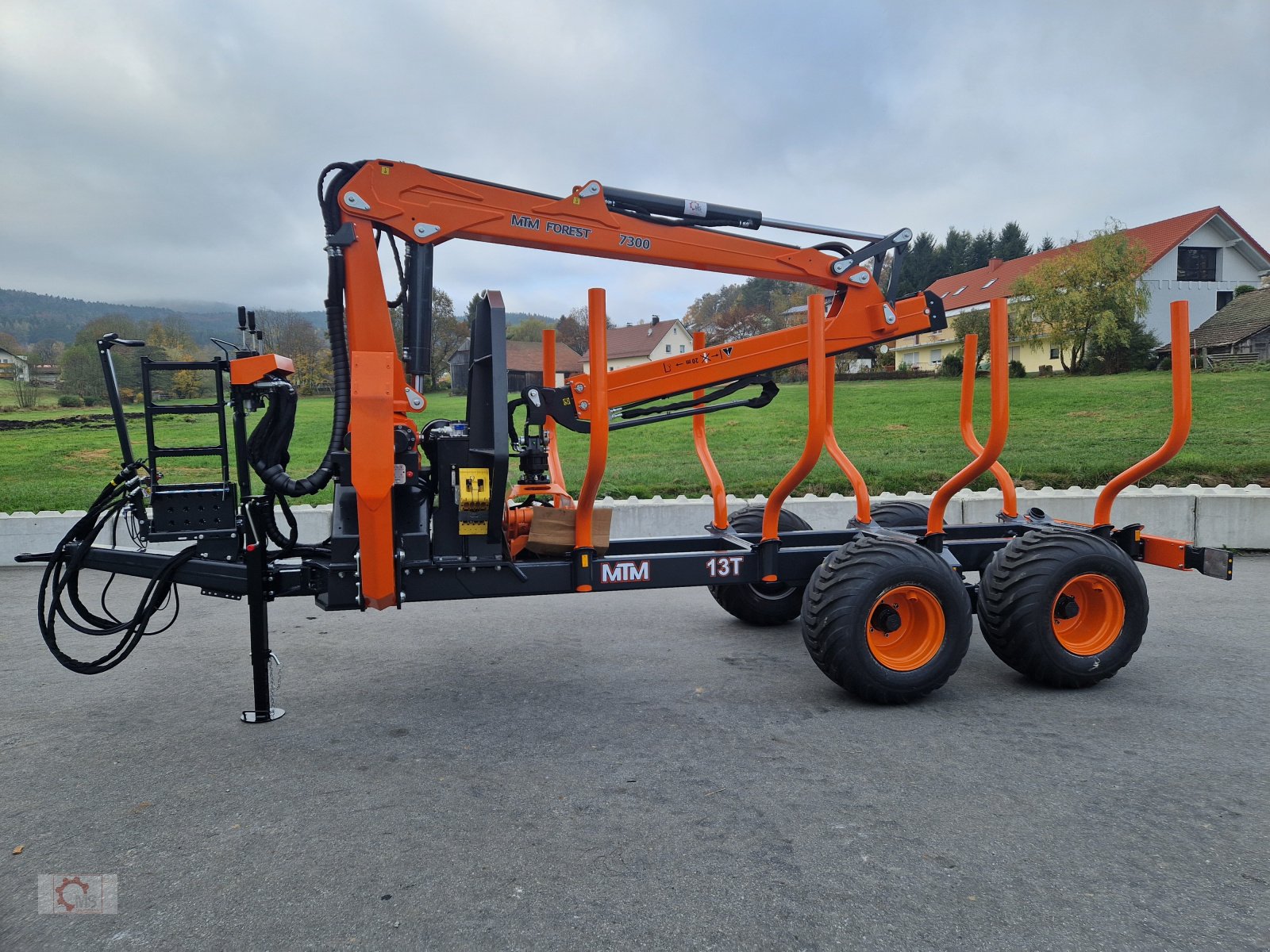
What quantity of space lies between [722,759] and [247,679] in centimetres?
325

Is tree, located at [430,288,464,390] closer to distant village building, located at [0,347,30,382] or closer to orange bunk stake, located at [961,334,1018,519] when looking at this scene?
orange bunk stake, located at [961,334,1018,519]

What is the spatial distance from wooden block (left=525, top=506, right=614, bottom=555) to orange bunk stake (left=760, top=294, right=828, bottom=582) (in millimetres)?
1056

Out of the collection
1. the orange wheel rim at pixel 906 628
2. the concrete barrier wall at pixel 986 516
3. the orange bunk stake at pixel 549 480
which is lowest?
the orange wheel rim at pixel 906 628

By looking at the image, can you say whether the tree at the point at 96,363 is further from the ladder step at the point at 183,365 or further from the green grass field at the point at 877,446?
the green grass field at the point at 877,446

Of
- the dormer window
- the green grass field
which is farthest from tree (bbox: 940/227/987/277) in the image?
the green grass field

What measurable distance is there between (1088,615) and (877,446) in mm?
9194

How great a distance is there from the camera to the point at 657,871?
10.2 feet

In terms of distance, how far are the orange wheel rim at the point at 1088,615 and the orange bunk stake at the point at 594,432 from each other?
2878 millimetres

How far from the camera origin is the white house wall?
39.5 metres

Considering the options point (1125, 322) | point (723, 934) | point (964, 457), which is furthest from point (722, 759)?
point (1125, 322)

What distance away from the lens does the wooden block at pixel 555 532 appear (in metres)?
4.99
